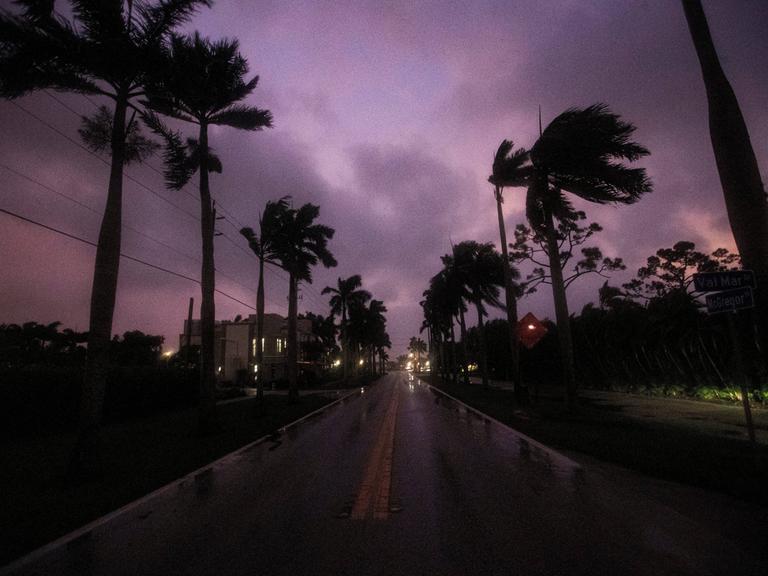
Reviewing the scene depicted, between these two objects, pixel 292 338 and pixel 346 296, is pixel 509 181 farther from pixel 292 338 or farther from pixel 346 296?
pixel 346 296

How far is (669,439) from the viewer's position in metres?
10.1

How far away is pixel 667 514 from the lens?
5406 millimetres

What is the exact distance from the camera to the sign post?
688cm

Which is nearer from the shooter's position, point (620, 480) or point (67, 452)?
point (620, 480)

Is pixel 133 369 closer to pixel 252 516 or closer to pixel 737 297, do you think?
pixel 252 516

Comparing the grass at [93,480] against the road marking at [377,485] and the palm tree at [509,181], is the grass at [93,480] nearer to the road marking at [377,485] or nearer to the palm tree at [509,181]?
the road marking at [377,485]

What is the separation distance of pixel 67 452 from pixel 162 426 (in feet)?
18.4

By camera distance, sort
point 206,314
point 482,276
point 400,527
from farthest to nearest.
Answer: point 482,276 < point 206,314 < point 400,527

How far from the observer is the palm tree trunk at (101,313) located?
334 inches

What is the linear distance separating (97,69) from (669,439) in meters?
14.5

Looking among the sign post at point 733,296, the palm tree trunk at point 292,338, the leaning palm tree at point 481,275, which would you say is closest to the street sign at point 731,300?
the sign post at point 733,296

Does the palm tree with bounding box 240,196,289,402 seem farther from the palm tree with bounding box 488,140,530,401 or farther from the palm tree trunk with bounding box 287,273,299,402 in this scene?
the palm tree with bounding box 488,140,530,401

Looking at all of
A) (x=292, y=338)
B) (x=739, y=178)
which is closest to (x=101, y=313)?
(x=739, y=178)

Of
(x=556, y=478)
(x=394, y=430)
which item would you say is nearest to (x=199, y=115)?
(x=394, y=430)
